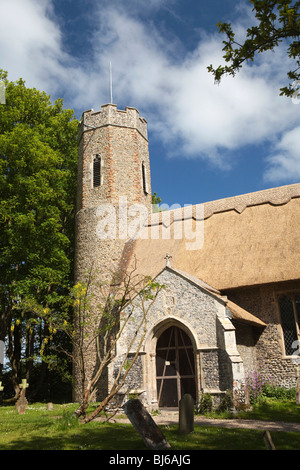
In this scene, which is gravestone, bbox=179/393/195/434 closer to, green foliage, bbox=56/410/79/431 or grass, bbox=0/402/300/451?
grass, bbox=0/402/300/451

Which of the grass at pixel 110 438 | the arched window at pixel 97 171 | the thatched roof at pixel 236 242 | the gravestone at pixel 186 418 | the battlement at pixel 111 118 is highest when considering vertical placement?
the battlement at pixel 111 118

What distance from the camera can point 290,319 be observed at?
48.6 ft

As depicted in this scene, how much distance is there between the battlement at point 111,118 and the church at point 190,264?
6 cm

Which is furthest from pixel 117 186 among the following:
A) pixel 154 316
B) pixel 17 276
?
pixel 154 316

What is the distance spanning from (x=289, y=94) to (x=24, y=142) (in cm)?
1556

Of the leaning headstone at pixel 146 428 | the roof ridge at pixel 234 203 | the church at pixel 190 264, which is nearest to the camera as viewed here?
the leaning headstone at pixel 146 428

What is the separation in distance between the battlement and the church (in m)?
0.06

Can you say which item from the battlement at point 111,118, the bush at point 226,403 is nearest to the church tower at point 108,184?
the battlement at point 111,118

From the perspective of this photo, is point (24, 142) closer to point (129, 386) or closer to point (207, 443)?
point (129, 386)

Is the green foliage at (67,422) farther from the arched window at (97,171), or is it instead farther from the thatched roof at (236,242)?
the arched window at (97,171)

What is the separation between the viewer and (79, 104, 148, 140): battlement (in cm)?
2147

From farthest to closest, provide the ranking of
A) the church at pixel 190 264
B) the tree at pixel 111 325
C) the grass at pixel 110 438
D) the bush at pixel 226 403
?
the church at pixel 190 264
the bush at pixel 226 403
the tree at pixel 111 325
the grass at pixel 110 438

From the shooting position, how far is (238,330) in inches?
547

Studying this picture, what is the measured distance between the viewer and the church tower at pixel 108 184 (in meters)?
19.2
